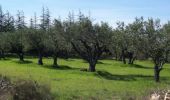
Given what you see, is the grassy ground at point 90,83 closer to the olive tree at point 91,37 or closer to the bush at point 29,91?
the bush at point 29,91

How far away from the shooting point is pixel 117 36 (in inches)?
1946

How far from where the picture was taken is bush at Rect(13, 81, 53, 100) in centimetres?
1795

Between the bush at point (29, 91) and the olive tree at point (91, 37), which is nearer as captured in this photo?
the bush at point (29, 91)

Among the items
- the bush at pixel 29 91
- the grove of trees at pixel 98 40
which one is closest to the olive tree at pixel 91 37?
the grove of trees at pixel 98 40

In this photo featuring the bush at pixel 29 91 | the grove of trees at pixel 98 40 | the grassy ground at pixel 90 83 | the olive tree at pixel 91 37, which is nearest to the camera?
the bush at pixel 29 91

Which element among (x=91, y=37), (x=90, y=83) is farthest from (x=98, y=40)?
(x=90, y=83)

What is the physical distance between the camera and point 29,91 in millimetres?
18344

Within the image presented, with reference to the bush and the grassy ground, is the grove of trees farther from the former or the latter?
the bush

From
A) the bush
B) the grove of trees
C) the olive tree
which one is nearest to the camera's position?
the bush

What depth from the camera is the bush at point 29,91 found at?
17953mm

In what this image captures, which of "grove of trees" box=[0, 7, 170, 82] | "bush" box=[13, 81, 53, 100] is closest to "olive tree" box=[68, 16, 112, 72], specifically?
"grove of trees" box=[0, 7, 170, 82]

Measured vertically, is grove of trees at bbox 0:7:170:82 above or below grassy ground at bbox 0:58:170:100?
above

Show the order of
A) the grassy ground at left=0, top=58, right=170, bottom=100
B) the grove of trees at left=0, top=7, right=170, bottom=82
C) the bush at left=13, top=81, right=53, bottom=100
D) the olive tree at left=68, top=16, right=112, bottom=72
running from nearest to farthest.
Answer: the bush at left=13, top=81, right=53, bottom=100
the grassy ground at left=0, top=58, right=170, bottom=100
the grove of trees at left=0, top=7, right=170, bottom=82
the olive tree at left=68, top=16, right=112, bottom=72

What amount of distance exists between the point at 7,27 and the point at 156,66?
302 ft
